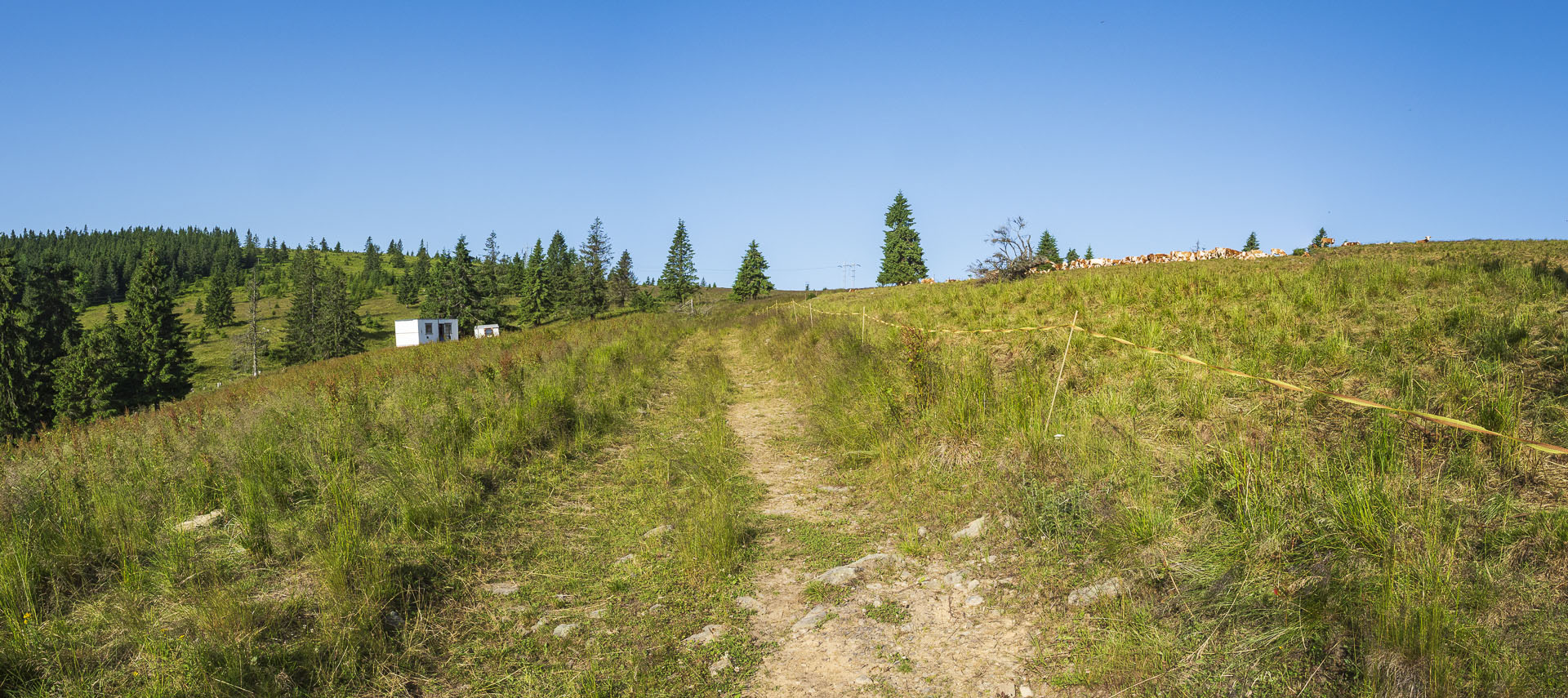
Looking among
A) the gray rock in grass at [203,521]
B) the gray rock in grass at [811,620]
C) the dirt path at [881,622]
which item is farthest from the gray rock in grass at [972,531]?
the gray rock in grass at [203,521]

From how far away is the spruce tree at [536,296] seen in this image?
2908 inches

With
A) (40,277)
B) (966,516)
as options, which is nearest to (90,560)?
(966,516)

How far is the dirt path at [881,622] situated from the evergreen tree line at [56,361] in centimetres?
3512

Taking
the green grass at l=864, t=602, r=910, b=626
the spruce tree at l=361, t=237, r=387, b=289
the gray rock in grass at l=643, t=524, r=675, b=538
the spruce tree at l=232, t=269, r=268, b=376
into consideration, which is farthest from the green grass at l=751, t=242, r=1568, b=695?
the spruce tree at l=361, t=237, r=387, b=289

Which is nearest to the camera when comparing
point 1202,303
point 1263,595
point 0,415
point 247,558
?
point 1263,595

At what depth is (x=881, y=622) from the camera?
3600 mm

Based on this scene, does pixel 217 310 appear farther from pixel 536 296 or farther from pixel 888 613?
pixel 888 613

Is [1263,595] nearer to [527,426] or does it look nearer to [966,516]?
[966,516]

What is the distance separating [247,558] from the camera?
13.0ft

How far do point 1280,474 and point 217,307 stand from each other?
129 meters

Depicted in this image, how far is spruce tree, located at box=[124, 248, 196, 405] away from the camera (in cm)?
4741

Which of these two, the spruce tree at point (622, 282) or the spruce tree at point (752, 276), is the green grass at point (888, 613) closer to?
the spruce tree at point (752, 276)

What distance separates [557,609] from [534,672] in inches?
26.0

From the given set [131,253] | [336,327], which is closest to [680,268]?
[336,327]
